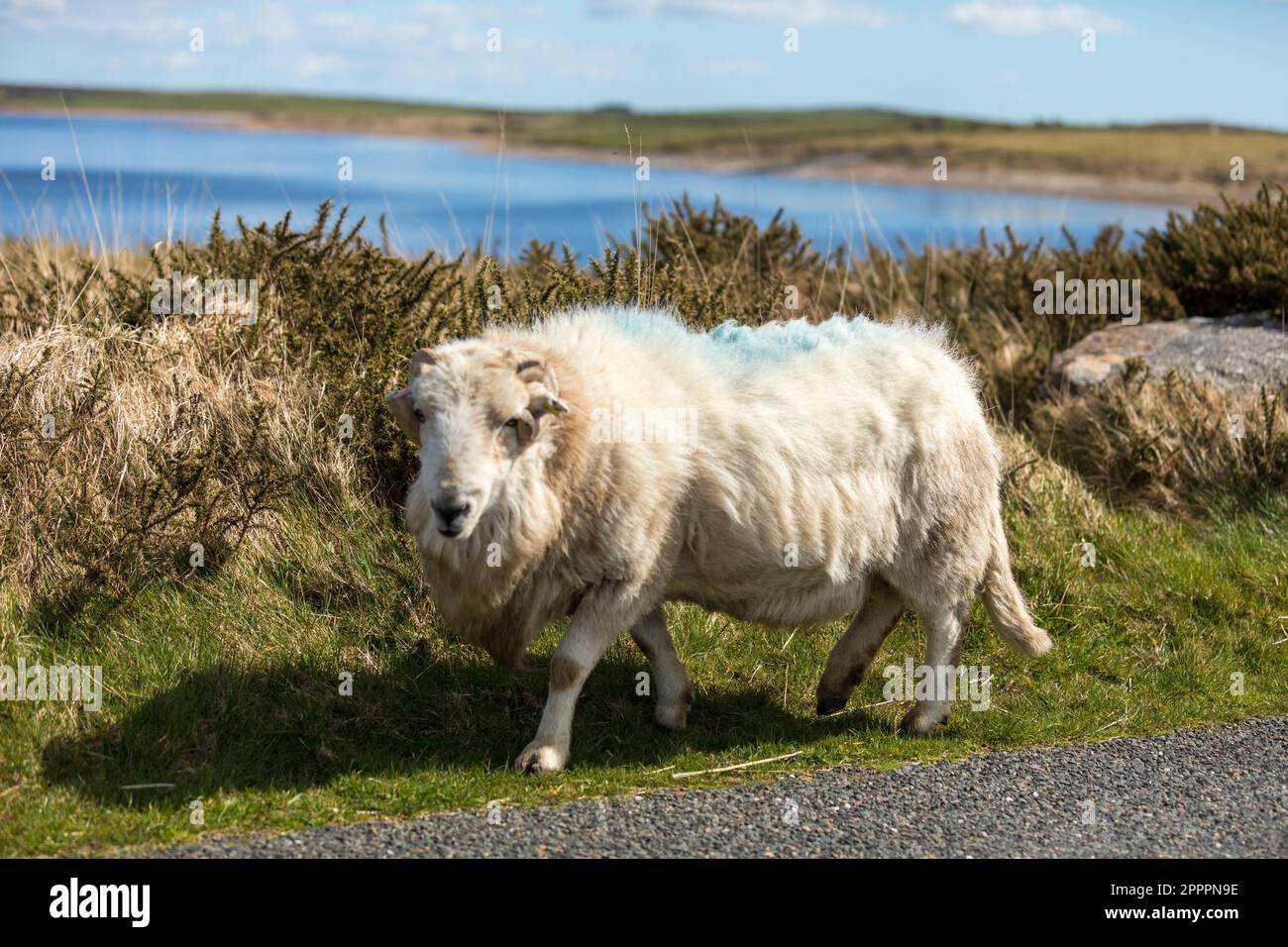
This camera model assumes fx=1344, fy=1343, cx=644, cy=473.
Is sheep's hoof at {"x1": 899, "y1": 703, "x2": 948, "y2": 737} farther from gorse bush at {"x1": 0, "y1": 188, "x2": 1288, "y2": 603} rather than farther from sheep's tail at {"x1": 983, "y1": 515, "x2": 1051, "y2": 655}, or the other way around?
gorse bush at {"x1": 0, "y1": 188, "x2": 1288, "y2": 603}

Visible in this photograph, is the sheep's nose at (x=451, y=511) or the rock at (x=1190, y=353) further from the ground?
the rock at (x=1190, y=353)

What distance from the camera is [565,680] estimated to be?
17.9 feet

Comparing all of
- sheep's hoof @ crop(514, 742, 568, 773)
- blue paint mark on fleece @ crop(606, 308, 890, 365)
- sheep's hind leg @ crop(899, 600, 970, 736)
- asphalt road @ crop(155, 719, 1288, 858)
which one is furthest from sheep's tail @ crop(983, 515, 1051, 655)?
sheep's hoof @ crop(514, 742, 568, 773)

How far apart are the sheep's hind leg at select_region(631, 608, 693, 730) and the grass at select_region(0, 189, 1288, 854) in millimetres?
137

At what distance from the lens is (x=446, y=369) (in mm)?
4914

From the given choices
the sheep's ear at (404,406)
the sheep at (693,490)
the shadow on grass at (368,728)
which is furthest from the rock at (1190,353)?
the sheep's ear at (404,406)

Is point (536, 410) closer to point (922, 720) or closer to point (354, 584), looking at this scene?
point (354, 584)

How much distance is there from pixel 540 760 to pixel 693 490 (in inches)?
49.5

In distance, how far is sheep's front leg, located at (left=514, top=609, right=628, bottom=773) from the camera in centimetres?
545

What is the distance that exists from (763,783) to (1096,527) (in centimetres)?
357

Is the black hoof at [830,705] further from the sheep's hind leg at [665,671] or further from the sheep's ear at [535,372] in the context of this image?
the sheep's ear at [535,372]

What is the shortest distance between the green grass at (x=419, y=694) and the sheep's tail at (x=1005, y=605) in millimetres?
333

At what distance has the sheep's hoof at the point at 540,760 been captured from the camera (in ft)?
17.7

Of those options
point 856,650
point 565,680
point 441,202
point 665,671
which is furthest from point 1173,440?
point 441,202
